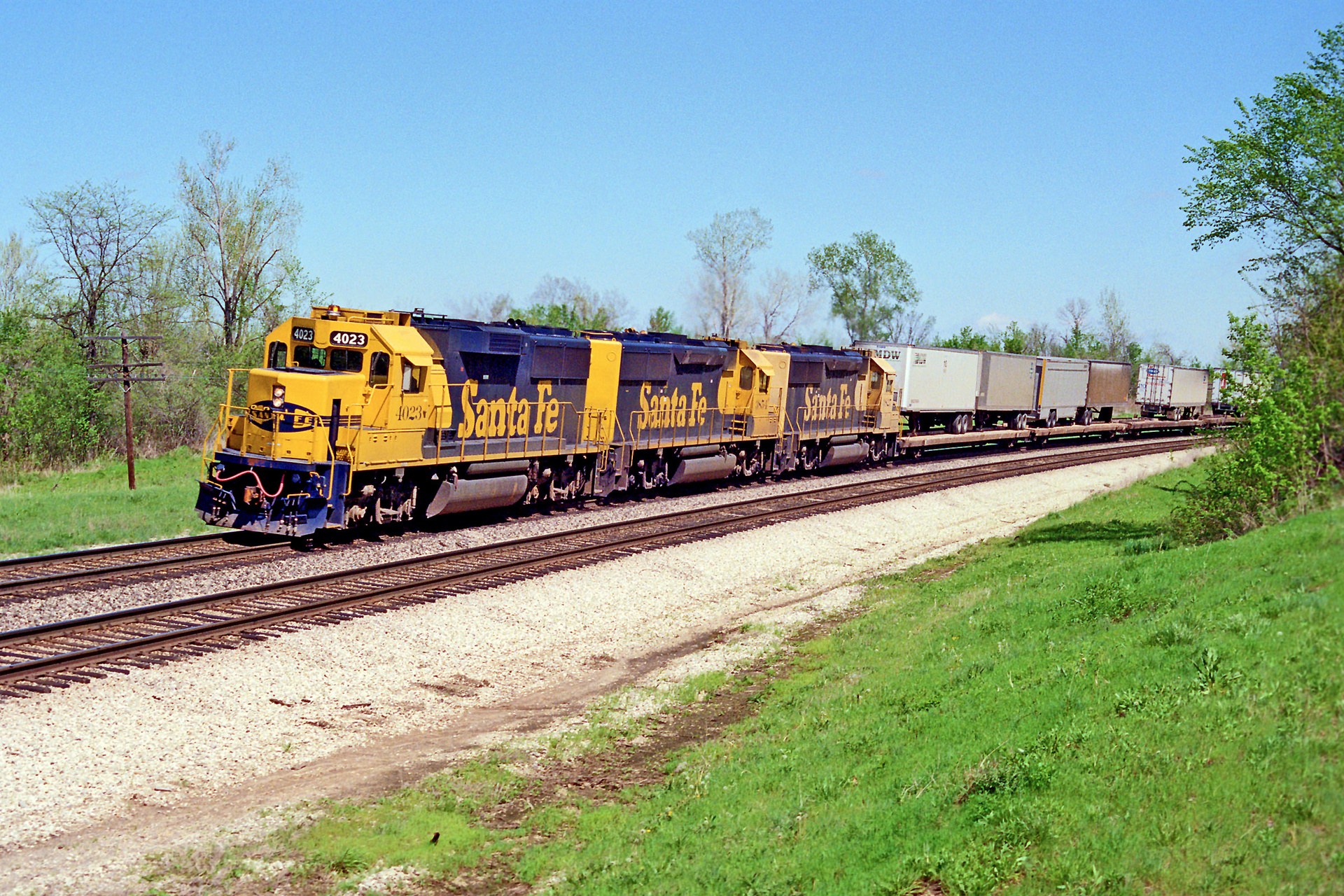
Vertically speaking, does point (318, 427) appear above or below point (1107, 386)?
below

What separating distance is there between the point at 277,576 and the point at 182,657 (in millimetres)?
4279

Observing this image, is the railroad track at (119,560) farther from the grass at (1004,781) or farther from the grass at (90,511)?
the grass at (1004,781)

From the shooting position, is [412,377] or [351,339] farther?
[412,377]

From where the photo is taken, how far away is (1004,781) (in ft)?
23.6

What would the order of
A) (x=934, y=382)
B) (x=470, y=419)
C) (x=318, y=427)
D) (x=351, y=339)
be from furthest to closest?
(x=934, y=382) < (x=470, y=419) < (x=351, y=339) < (x=318, y=427)

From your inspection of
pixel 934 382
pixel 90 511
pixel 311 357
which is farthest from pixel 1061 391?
pixel 90 511

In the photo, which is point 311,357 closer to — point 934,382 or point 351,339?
point 351,339

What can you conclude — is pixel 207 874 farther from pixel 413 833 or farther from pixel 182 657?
pixel 182 657

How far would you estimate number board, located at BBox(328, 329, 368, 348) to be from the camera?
18.9 m

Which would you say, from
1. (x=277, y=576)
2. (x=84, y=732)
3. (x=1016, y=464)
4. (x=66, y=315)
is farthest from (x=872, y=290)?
(x=84, y=732)

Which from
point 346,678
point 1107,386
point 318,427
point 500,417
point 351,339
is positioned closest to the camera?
point 346,678

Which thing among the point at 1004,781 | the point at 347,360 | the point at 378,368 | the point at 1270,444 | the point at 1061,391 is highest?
the point at 1061,391

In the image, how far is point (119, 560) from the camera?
16.9 m

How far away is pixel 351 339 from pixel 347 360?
1.32 ft
